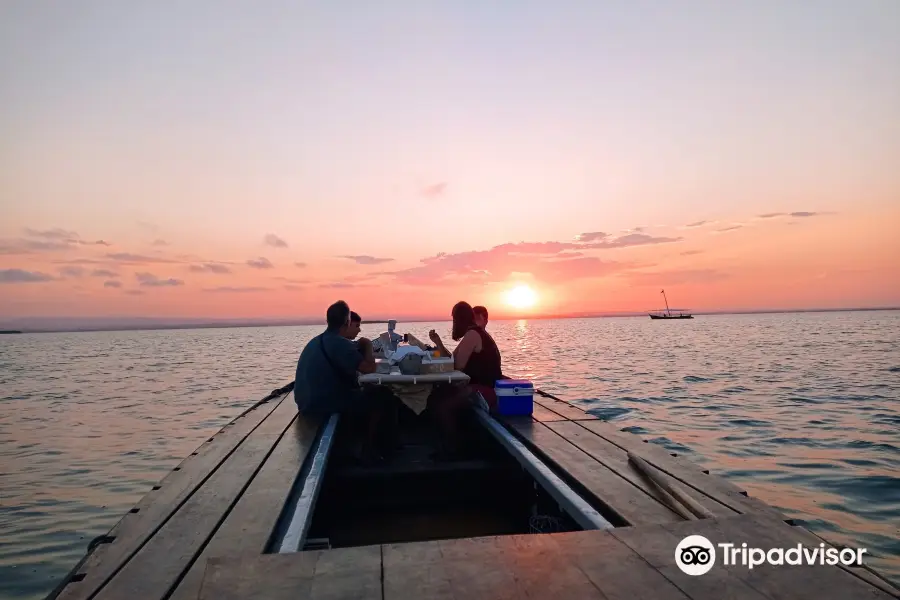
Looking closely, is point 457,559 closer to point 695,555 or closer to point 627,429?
point 695,555

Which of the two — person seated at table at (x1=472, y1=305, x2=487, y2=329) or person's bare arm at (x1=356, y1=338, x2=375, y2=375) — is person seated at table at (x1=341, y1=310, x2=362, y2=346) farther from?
person seated at table at (x1=472, y1=305, x2=487, y2=329)

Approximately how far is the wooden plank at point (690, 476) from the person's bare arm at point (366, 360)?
9.82 feet

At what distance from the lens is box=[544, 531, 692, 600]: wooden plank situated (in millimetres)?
2445

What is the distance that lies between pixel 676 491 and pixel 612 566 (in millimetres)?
1527

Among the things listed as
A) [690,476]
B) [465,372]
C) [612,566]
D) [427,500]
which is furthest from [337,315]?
[612,566]

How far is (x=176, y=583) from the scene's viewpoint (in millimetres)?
2926

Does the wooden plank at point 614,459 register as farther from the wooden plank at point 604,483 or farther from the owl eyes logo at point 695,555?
the owl eyes logo at point 695,555

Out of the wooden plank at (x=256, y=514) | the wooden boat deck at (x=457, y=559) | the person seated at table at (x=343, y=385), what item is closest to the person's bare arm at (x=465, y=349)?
the person seated at table at (x=343, y=385)

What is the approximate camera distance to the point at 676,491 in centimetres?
395

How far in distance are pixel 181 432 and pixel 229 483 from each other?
9380 millimetres

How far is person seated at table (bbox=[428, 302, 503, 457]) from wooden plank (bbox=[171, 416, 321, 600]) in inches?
72.8

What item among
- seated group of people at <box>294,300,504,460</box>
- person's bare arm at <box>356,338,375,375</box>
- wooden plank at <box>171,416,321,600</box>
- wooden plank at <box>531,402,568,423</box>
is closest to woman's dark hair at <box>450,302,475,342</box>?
seated group of people at <box>294,300,504,460</box>

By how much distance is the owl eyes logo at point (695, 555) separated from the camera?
2.69m

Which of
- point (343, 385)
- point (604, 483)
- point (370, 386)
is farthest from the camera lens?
point (343, 385)
